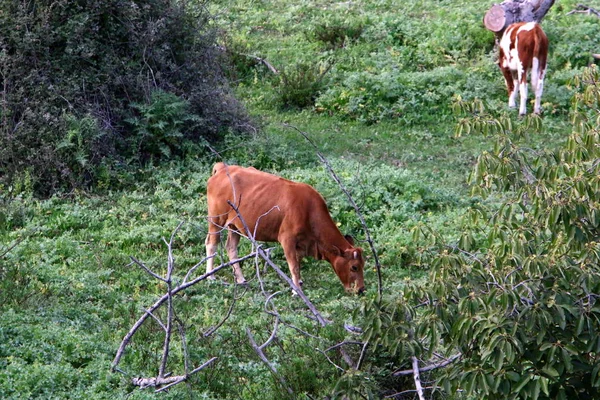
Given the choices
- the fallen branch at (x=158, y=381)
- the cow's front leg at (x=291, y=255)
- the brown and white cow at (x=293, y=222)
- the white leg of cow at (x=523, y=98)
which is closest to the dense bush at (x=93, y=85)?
the brown and white cow at (x=293, y=222)

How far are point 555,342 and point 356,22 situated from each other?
1458cm

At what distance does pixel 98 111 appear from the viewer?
1314cm

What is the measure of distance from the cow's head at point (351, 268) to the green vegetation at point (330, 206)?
149 millimetres

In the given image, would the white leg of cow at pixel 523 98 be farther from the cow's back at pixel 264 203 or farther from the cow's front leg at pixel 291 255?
the cow's front leg at pixel 291 255

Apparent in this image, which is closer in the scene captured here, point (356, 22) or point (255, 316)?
point (255, 316)

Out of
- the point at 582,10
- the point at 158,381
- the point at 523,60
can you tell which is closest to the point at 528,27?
the point at 523,60

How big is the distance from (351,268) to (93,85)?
221 inches

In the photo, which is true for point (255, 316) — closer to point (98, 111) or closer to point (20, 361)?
point (20, 361)

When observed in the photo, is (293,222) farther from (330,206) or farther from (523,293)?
(523,293)

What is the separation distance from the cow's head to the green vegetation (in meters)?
0.15

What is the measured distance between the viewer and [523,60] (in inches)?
632

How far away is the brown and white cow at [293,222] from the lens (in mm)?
9414

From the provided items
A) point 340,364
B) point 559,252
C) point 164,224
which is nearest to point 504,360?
point 559,252

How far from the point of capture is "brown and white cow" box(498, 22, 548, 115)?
1598 centimetres
